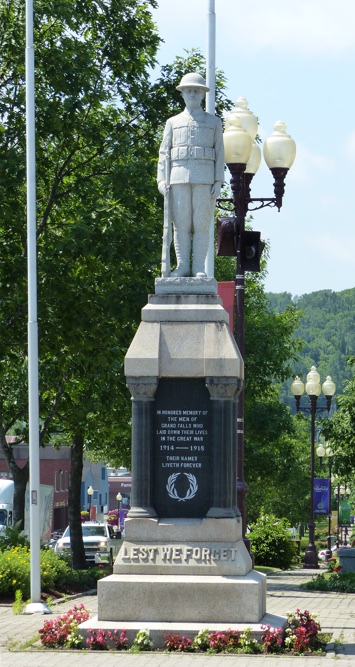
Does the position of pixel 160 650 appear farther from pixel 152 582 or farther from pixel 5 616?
pixel 5 616

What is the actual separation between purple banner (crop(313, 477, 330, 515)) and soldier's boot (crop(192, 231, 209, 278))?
27752 mm

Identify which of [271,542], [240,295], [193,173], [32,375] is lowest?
[271,542]

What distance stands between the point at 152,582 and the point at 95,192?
14.4 metres

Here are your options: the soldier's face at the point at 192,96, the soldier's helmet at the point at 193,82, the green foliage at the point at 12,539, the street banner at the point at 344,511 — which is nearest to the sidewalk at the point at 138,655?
the green foliage at the point at 12,539

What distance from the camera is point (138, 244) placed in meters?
27.6

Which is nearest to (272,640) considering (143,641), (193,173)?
(143,641)

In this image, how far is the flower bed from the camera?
47.7 ft

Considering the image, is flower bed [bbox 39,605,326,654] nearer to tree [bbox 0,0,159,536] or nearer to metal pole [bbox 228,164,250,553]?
metal pole [bbox 228,164,250,553]

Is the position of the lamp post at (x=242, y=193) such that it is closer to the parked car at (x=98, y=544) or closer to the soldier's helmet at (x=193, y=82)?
the soldier's helmet at (x=193, y=82)

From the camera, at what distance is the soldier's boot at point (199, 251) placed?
16984mm

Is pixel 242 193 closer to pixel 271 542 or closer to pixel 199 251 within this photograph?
pixel 199 251

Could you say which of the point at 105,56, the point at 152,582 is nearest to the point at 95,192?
→ the point at 105,56

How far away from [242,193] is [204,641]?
8097mm

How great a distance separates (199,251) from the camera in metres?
17.1
